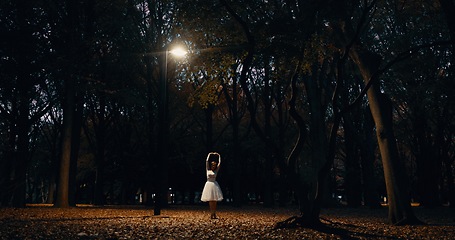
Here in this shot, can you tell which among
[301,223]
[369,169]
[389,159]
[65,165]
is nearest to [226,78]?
[301,223]

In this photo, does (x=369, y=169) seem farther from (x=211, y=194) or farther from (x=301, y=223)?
(x=301, y=223)

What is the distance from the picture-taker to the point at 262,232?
37.7 feet

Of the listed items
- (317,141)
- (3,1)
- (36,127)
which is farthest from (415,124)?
(36,127)

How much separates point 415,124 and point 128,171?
25.2 metres

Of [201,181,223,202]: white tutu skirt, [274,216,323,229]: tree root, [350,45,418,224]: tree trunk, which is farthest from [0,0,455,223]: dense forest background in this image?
[201,181,223,202]: white tutu skirt

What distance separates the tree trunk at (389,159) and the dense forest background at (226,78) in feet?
0.12

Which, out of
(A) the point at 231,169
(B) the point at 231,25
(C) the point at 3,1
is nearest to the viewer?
(B) the point at 231,25

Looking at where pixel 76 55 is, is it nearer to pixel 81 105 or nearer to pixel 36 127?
pixel 81 105

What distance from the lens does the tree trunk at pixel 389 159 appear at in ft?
45.0

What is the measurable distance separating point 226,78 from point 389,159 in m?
5.85

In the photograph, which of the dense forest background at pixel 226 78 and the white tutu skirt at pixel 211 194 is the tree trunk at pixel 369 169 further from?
the white tutu skirt at pixel 211 194

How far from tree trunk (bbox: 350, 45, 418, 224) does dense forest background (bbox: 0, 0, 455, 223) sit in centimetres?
4

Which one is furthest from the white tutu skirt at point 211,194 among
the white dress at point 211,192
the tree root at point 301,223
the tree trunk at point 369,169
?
the tree trunk at point 369,169

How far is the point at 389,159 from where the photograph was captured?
13.9 meters
